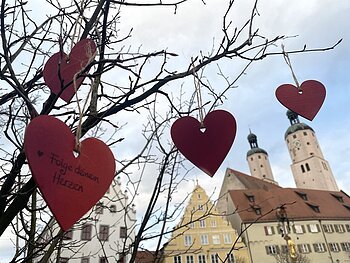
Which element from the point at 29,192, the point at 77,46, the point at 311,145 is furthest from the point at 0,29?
the point at 311,145

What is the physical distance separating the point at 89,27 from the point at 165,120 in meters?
1.42

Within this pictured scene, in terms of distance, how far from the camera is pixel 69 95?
1337 mm

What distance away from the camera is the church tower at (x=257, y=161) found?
152 ft

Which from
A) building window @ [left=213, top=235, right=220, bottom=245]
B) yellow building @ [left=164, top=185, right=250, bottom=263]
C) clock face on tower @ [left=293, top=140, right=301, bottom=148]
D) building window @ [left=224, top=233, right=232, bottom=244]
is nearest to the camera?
yellow building @ [left=164, top=185, right=250, bottom=263]

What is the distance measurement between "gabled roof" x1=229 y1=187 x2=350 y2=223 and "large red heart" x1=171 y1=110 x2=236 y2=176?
2048cm

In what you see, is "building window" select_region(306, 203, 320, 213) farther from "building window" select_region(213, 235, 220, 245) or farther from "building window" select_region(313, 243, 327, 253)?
"building window" select_region(213, 235, 220, 245)

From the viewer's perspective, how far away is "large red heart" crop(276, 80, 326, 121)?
4.83 feet

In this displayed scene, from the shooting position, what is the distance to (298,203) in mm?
23453

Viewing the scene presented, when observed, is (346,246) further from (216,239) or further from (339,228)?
(216,239)

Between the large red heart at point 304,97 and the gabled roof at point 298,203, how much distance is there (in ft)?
66.5

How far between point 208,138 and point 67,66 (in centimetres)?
67

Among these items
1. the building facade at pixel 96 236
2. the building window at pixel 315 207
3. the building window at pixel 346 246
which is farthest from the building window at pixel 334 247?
the building facade at pixel 96 236

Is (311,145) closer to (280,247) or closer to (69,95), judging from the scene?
(280,247)

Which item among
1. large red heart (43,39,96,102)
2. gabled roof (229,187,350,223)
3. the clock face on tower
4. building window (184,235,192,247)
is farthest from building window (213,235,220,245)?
the clock face on tower
